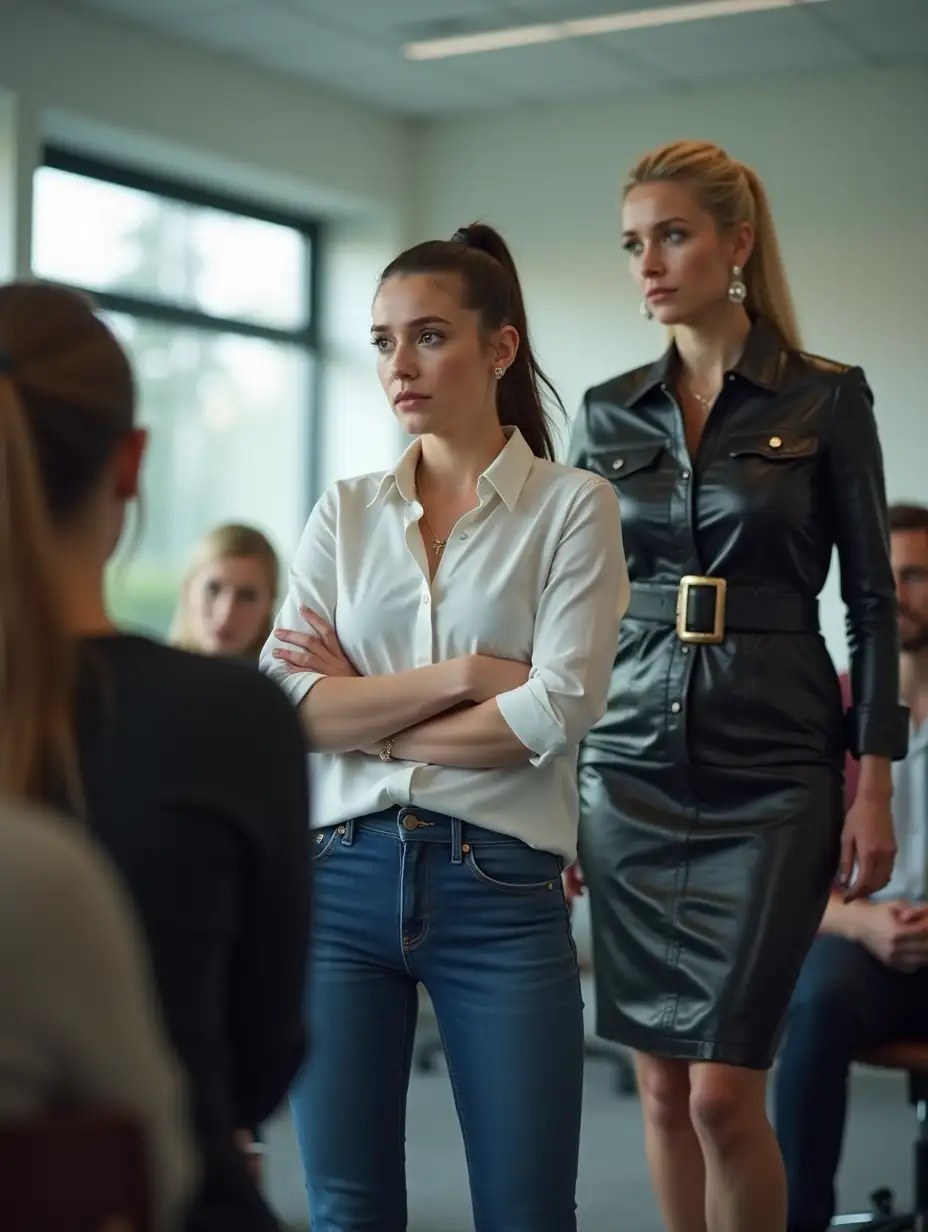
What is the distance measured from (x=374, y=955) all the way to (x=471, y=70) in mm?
4624

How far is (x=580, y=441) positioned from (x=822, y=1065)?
1.19 meters

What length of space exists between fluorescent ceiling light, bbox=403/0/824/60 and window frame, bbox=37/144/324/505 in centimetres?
94

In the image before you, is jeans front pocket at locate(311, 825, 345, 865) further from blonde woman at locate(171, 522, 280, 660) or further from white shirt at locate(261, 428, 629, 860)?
blonde woman at locate(171, 522, 280, 660)

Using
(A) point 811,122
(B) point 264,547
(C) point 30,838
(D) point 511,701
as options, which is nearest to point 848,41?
(A) point 811,122

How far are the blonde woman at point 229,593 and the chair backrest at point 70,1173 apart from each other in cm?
304

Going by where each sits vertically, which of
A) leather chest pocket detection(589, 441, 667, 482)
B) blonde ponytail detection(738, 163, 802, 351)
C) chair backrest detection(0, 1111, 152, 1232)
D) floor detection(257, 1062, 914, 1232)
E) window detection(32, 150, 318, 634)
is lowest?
floor detection(257, 1062, 914, 1232)

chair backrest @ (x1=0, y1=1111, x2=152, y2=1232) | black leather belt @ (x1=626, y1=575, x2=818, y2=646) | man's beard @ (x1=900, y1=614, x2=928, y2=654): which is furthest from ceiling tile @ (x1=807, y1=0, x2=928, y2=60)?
chair backrest @ (x1=0, y1=1111, x2=152, y2=1232)

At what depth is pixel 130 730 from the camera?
1.13 metres

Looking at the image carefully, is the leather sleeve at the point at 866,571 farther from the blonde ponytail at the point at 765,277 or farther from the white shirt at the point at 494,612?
the white shirt at the point at 494,612

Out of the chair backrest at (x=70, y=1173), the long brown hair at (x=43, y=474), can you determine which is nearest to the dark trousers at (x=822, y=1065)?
the long brown hair at (x=43, y=474)

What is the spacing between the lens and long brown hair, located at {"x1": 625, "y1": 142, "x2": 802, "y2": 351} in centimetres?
259

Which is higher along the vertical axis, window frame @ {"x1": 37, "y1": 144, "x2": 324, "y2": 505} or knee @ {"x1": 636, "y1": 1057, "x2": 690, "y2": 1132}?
window frame @ {"x1": 37, "y1": 144, "x2": 324, "y2": 505}

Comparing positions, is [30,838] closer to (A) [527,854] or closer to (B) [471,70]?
(A) [527,854]

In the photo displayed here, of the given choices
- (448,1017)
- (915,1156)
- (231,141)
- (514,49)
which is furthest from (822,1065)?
(231,141)
